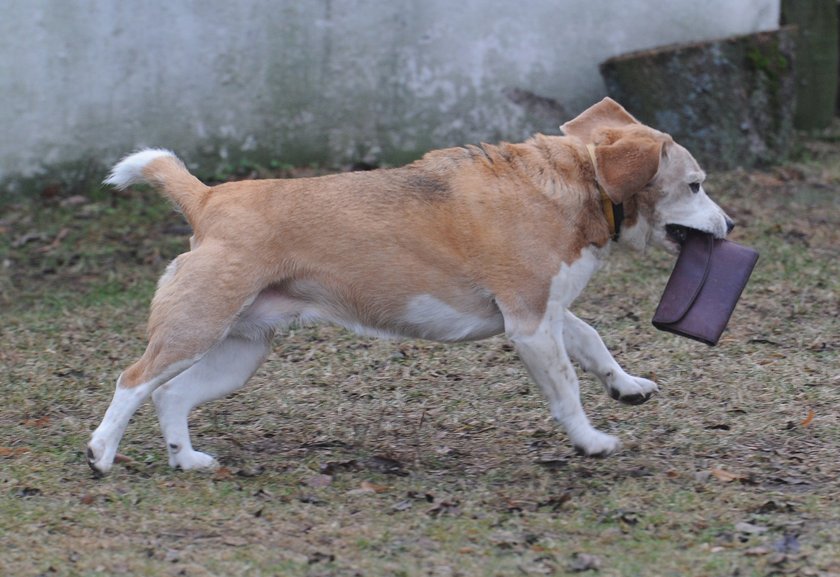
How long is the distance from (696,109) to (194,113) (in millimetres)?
4245

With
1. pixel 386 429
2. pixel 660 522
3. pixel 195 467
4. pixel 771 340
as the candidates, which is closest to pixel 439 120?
pixel 771 340

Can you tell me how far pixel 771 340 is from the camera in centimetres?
718

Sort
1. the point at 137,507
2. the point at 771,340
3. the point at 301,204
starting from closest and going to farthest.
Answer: the point at 137,507
the point at 301,204
the point at 771,340

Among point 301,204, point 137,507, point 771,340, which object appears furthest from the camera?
point 771,340

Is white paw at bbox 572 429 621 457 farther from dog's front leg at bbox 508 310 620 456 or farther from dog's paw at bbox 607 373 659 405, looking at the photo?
dog's paw at bbox 607 373 659 405

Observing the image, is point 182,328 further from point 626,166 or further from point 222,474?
point 626,166

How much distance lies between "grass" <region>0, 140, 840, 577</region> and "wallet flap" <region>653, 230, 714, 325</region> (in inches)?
21.8

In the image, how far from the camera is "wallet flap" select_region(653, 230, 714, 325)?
18.8 ft

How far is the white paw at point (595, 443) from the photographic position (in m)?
5.34

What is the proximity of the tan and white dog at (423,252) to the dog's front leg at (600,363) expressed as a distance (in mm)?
267

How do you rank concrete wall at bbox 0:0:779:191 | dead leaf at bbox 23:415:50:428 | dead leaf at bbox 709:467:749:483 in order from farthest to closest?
concrete wall at bbox 0:0:779:191 < dead leaf at bbox 23:415:50:428 < dead leaf at bbox 709:467:749:483

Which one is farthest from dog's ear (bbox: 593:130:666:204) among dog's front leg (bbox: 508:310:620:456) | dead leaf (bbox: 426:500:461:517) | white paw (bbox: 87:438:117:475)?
white paw (bbox: 87:438:117:475)

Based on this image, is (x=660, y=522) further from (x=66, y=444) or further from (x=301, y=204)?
(x=66, y=444)

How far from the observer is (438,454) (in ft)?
18.7
